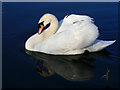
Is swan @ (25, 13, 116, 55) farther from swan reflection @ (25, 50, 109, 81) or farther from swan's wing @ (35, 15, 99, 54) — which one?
swan reflection @ (25, 50, 109, 81)

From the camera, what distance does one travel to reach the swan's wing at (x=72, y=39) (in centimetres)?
715

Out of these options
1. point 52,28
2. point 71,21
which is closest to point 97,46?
point 71,21

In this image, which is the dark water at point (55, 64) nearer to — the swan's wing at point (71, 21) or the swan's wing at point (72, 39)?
the swan's wing at point (72, 39)

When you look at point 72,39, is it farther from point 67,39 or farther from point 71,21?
point 71,21

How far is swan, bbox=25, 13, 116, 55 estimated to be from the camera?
716 centimetres

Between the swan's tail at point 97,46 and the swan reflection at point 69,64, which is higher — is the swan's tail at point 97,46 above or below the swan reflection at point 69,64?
above

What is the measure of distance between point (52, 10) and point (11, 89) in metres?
5.08

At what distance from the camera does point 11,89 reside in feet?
20.4

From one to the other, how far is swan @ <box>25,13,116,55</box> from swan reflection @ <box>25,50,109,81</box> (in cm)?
12

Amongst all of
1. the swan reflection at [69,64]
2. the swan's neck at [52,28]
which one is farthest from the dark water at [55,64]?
the swan's neck at [52,28]

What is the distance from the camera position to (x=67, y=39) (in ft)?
23.5

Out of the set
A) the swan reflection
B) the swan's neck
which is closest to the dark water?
the swan reflection

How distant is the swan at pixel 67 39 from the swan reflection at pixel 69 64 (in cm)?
12

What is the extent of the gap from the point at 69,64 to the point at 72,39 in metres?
0.61
